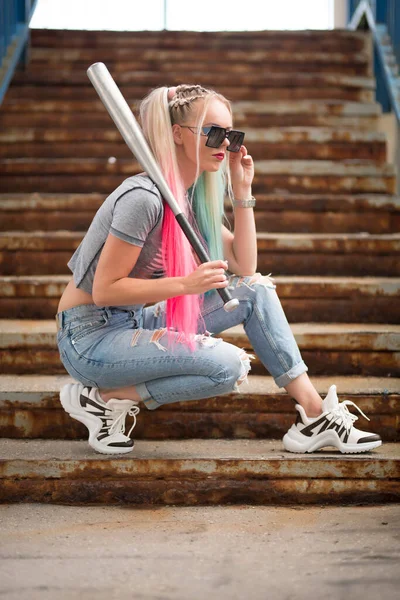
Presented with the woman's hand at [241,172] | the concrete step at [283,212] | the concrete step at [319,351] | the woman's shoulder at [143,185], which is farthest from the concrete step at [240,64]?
the woman's shoulder at [143,185]

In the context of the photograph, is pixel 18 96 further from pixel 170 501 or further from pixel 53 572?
pixel 53 572

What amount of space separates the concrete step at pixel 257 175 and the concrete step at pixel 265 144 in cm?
15

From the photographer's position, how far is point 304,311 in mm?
3162

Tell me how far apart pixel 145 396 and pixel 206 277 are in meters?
0.42

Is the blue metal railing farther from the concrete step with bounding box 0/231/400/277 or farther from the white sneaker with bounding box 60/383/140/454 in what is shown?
the white sneaker with bounding box 60/383/140/454

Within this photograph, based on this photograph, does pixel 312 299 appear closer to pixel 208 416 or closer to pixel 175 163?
pixel 208 416

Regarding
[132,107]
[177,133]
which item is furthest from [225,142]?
[132,107]

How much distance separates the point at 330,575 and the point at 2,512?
0.88 meters

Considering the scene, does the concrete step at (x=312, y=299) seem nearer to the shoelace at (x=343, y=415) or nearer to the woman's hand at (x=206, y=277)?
the shoelace at (x=343, y=415)

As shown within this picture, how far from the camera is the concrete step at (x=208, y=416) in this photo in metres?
2.59

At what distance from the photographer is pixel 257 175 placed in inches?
151

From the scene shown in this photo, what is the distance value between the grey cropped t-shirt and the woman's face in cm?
13

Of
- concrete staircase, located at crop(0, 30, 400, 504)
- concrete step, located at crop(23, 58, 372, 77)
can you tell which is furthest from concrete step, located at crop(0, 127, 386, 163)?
concrete step, located at crop(23, 58, 372, 77)

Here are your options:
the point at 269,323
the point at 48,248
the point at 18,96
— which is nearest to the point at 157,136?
the point at 269,323
